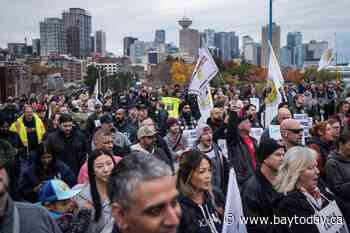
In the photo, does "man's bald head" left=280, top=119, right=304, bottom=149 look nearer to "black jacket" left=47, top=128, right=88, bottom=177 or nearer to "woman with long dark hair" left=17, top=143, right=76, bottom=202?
"woman with long dark hair" left=17, top=143, right=76, bottom=202

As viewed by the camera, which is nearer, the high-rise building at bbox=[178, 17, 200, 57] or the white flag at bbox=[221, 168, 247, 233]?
the white flag at bbox=[221, 168, 247, 233]

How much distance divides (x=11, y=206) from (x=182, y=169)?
62.5 inches

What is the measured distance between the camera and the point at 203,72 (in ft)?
30.4

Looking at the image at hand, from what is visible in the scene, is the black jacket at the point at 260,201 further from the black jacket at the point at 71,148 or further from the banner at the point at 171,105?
the banner at the point at 171,105

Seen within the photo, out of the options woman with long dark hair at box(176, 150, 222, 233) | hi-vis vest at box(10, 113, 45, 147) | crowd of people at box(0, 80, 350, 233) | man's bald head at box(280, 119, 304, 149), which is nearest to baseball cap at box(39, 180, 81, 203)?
crowd of people at box(0, 80, 350, 233)

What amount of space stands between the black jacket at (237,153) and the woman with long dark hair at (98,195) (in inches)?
85.1

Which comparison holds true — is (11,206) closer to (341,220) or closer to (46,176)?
(341,220)

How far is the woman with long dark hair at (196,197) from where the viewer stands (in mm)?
3270

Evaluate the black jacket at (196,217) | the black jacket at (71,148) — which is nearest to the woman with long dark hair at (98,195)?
the black jacket at (196,217)

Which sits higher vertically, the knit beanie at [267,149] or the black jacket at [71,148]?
the knit beanie at [267,149]

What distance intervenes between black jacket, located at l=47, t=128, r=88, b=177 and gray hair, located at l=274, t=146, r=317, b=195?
13.1 feet

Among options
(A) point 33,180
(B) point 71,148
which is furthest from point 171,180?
(B) point 71,148

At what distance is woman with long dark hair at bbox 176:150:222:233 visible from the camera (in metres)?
3.27

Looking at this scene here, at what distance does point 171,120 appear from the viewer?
741 cm
